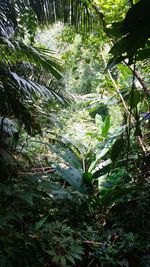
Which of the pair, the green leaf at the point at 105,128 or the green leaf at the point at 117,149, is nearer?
the green leaf at the point at 117,149

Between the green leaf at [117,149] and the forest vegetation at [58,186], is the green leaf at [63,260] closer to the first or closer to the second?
the forest vegetation at [58,186]

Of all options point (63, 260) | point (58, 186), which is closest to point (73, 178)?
point (58, 186)

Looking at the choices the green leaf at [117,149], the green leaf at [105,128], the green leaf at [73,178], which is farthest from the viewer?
the green leaf at [105,128]

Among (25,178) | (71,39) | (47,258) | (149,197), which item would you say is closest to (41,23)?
(71,39)

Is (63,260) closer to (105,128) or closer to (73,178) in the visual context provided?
(73,178)

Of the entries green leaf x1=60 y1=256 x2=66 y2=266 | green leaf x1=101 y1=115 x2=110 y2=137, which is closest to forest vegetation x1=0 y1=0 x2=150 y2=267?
green leaf x1=60 y1=256 x2=66 y2=266

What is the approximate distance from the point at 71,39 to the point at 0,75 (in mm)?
1589

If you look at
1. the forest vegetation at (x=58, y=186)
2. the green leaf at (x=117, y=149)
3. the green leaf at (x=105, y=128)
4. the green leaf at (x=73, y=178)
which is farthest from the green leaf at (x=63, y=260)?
the green leaf at (x=105, y=128)

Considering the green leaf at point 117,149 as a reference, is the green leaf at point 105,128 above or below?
above

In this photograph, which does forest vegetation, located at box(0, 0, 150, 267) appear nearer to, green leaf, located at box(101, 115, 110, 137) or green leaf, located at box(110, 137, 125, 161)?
green leaf, located at box(110, 137, 125, 161)

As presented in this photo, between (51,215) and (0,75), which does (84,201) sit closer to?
(51,215)

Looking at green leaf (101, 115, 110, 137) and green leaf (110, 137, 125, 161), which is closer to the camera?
green leaf (110, 137, 125, 161)

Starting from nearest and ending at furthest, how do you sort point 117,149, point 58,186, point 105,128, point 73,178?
point 117,149 < point 58,186 < point 73,178 < point 105,128

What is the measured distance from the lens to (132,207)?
7.61ft
